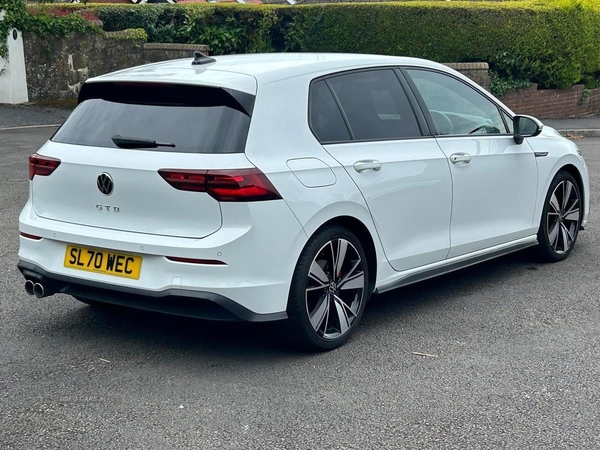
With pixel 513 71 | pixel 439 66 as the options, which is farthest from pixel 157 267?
pixel 513 71

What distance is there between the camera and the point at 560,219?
24.1ft

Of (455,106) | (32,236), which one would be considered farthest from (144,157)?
(455,106)

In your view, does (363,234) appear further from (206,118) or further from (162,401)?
(162,401)

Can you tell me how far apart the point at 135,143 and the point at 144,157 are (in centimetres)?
13

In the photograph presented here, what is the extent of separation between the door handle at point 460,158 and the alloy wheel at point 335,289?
1.14 meters

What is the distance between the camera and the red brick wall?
1858 centimetres

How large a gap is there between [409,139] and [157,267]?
197cm

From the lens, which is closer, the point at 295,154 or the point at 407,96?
the point at 295,154

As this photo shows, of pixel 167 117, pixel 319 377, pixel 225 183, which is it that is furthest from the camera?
pixel 167 117

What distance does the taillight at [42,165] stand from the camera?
16.9 ft

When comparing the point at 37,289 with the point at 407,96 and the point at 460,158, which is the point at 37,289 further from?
the point at 460,158

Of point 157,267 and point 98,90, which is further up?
point 98,90

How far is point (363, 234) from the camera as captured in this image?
542cm

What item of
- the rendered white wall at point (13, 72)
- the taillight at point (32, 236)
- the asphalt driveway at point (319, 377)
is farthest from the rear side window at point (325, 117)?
the rendered white wall at point (13, 72)
